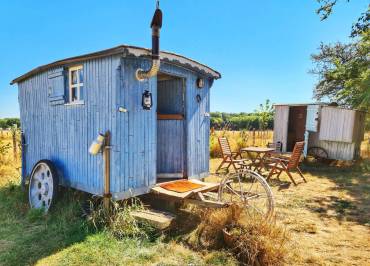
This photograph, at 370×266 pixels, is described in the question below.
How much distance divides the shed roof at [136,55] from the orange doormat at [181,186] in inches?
85.7

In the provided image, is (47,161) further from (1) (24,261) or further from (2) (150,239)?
(2) (150,239)

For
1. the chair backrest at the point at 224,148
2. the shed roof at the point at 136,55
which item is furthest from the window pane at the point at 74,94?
the chair backrest at the point at 224,148

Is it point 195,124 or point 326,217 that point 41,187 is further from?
point 326,217

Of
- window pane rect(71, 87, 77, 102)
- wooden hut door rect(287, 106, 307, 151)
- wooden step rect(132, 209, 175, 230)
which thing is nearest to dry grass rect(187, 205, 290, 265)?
wooden step rect(132, 209, 175, 230)

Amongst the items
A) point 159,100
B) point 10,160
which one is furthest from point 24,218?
point 10,160

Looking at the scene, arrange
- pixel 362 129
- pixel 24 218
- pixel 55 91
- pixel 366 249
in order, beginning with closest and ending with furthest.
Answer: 1. pixel 366 249
2. pixel 24 218
3. pixel 55 91
4. pixel 362 129

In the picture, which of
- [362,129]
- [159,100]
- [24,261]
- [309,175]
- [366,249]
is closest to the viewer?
[24,261]

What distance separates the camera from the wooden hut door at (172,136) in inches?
208

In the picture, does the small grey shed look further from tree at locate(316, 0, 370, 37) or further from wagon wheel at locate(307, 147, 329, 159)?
tree at locate(316, 0, 370, 37)

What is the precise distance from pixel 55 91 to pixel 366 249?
5.67 meters

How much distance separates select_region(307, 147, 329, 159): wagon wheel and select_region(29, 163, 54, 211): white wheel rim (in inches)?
354

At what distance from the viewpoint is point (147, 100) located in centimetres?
441

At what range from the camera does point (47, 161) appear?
524 centimetres

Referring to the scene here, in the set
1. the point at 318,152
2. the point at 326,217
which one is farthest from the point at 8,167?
the point at 318,152
